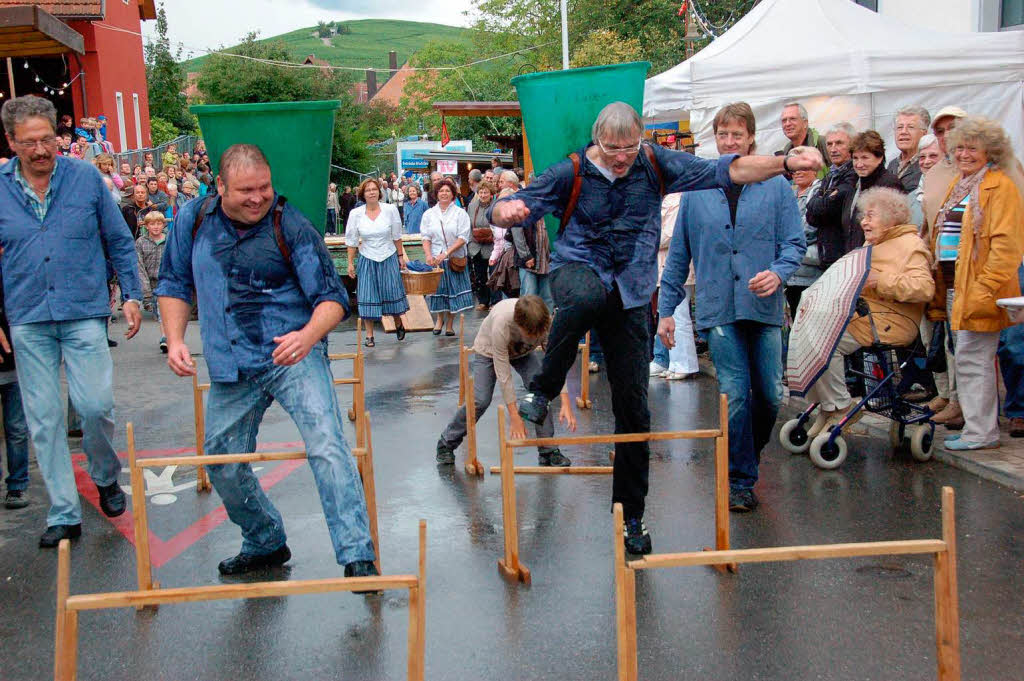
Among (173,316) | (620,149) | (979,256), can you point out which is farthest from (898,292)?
(173,316)

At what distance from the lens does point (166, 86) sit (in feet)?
169

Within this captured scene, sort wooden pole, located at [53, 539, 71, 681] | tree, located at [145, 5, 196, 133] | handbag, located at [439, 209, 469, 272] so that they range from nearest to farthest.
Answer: wooden pole, located at [53, 539, 71, 681] < handbag, located at [439, 209, 469, 272] < tree, located at [145, 5, 196, 133]

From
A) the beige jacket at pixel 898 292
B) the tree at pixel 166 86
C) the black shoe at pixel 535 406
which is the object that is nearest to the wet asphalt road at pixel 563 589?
the black shoe at pixel 535 406

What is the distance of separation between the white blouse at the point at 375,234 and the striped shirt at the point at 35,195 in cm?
771

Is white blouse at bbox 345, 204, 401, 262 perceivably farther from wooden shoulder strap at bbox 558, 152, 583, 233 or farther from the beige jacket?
wooden shoulder strap at bbox 558, 152, 583, 233

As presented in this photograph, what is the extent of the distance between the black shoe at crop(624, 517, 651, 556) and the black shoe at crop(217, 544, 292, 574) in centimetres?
172

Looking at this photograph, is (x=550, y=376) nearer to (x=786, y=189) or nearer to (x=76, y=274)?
(x=786, y=189)

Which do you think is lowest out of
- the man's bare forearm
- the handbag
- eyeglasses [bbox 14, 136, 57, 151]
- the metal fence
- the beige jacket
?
the handbag

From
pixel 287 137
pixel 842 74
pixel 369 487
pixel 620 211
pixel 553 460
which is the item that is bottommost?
pixel 553 460

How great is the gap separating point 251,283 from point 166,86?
5040 cm

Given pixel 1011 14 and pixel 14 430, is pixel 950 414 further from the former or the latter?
pixel 1011 14

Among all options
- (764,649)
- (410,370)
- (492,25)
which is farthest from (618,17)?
(764,649)

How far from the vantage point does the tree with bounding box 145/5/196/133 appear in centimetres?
4997

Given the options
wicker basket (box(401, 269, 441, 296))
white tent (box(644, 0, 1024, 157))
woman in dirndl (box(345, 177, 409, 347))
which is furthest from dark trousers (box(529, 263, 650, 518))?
wicker basket (box(401, 269, 441, 296))
